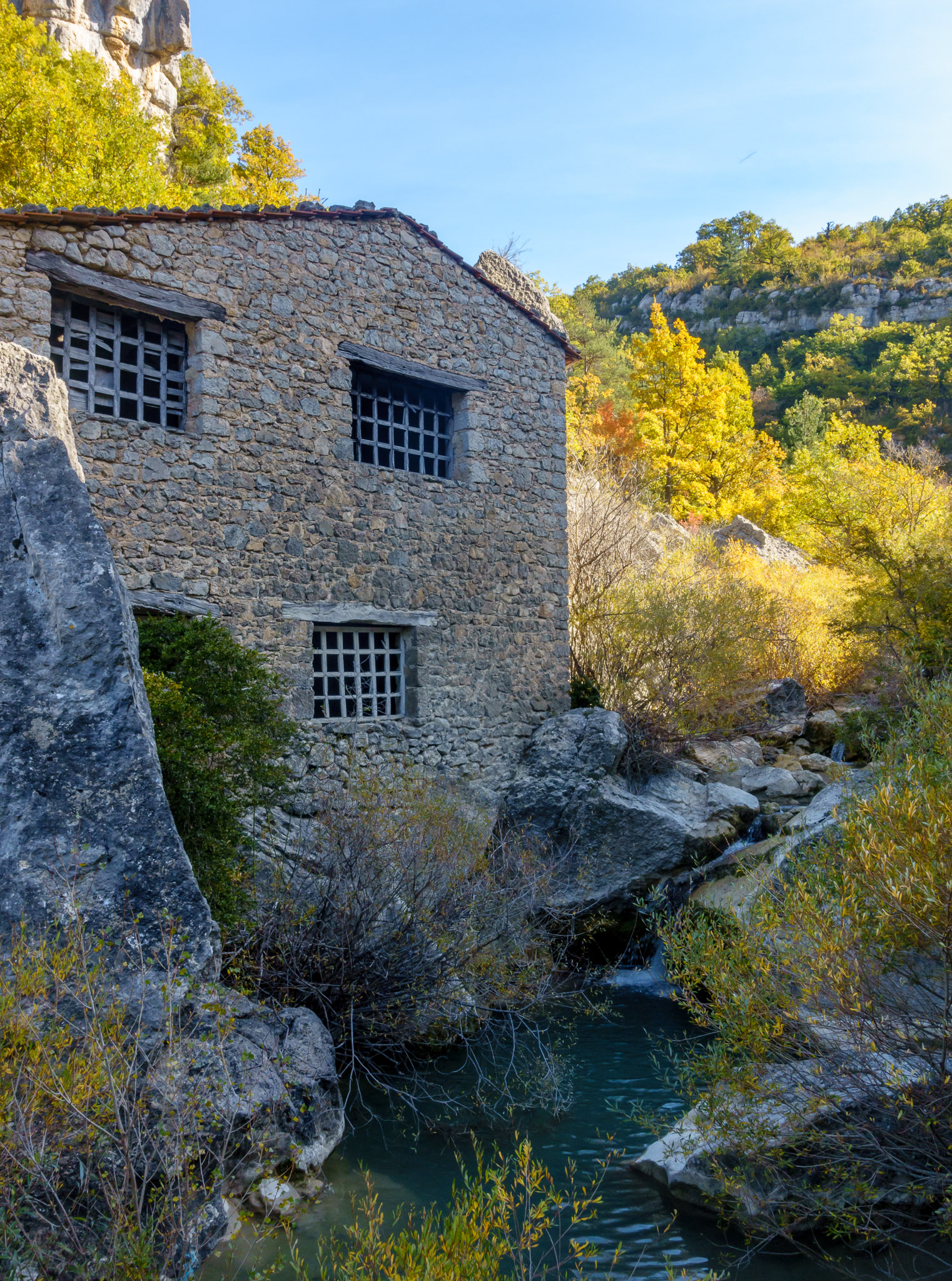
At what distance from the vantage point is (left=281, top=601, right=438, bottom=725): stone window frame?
28.3ft

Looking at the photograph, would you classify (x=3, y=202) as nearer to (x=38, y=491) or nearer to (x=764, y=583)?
(x=38, y=491)

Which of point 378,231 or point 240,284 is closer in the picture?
point 240,284

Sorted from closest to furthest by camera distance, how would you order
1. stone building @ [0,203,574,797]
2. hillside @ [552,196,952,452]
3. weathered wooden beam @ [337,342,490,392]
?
stone building @ [0,203,574,797] → weathered wooden beam @ [337,342,490,392] → hillside @ [552,196,952,452]

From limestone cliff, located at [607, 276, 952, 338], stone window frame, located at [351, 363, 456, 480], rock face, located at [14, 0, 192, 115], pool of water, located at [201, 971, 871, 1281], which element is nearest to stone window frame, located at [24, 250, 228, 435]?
stone window frame, located at [351, 363, 456, 480]

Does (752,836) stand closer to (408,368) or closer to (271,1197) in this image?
(408,368)

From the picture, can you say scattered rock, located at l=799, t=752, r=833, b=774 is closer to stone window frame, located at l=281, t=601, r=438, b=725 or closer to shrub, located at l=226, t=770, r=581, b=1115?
stone window frame, located at l=281, t=601, r=438, b=725

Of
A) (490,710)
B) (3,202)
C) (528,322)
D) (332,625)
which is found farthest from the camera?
(3,202)

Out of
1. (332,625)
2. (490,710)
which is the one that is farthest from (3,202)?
(490,710)

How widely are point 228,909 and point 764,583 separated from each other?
1419cm

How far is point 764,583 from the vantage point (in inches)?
690

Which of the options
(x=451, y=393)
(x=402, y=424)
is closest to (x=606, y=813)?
(x=402, y=424)

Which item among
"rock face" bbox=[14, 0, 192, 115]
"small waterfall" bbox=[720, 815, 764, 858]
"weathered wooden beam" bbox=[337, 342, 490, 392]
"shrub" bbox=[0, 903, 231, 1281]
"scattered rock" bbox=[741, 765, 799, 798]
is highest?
"rock face" bbox=[14, 0, 192, 115]

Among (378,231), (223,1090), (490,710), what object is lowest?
(223,1090)

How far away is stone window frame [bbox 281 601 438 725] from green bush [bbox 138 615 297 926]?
1.00 meters
